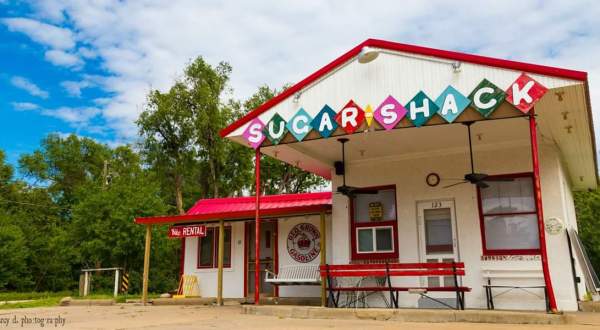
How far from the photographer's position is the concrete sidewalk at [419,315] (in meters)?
7.45

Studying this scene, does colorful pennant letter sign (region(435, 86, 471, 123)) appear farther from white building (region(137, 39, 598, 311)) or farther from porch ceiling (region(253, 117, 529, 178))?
porch ceiling (region(253, 117, 529, 178))

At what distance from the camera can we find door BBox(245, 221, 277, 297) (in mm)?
15500

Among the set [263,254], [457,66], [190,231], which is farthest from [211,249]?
[457,66]

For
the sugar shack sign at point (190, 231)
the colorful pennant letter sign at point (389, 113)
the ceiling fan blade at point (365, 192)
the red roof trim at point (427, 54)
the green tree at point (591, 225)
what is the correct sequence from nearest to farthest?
the red roof trim at point (427, 54) → the colorful pennant letter sign at point (389, 113) → the ceiling fan blade at point (365, 192) → the sugar shack sign at point (190, 231) → the green tree at point (591, 225)

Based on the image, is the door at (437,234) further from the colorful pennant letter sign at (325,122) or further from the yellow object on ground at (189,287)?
the yellow object on ground at (189,287)

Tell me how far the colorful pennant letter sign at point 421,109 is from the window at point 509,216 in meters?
2.97

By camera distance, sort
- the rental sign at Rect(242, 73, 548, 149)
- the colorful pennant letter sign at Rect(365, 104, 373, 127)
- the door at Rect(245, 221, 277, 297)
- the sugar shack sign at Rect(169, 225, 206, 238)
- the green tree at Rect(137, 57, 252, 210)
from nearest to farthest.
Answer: the rental sign at Rect(242, 73, 548, 149), the colorful pennant letter sign at Rect(365, 104, 373, 127), the sugar shack sign at Rect(169, 225, 206, 238), the door at Rect(245, 221, 277, 297), the green tree at Rect(137, 57, 252, 210)

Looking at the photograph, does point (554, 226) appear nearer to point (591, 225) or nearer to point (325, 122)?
point (325, 122)

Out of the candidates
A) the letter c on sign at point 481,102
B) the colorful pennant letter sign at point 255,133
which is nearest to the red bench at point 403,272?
the letter c on sign at point 481,102

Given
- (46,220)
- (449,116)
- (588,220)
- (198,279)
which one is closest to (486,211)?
(449,116)

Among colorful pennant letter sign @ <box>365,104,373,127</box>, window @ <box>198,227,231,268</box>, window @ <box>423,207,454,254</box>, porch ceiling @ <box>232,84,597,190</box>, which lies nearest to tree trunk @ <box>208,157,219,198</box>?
window @ <box>198,227,231,268</box>

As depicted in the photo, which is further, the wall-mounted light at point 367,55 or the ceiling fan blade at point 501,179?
the ceiling fan blade at point 501,179

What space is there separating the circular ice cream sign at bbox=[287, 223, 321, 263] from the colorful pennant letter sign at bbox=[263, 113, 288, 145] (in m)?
5.04

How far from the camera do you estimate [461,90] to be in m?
8.62
